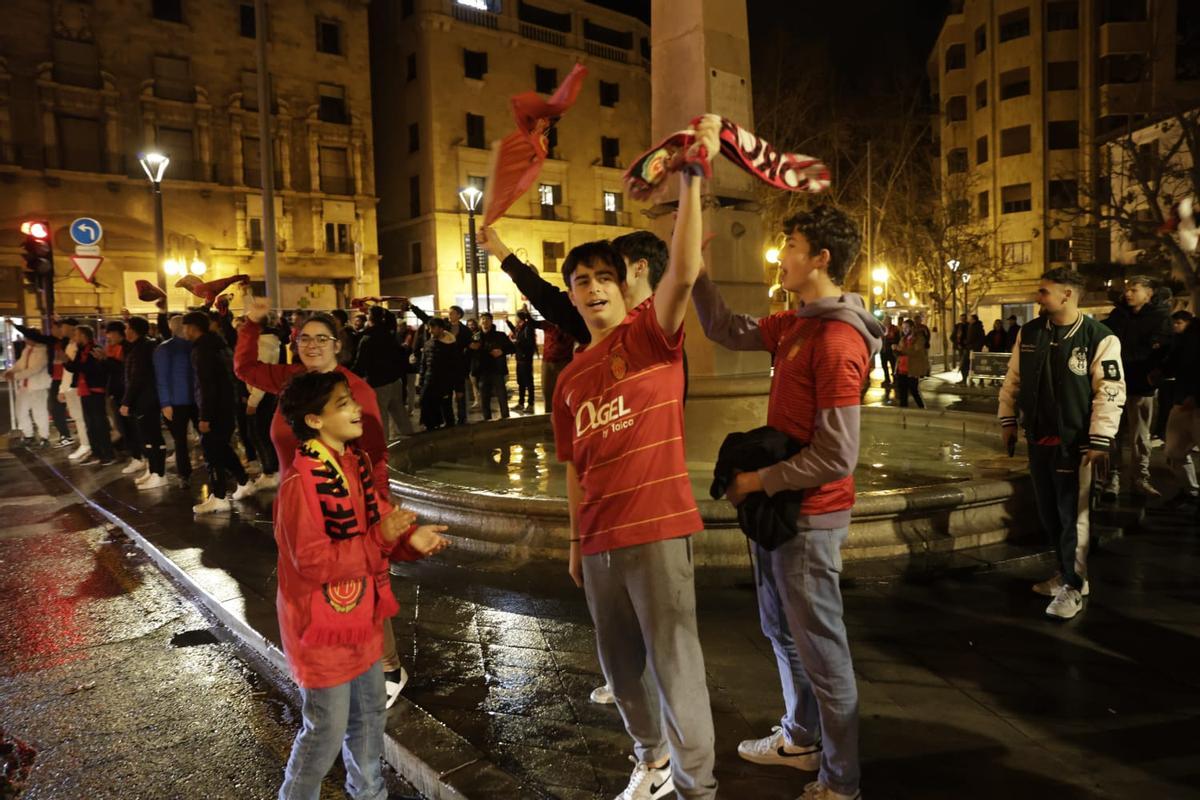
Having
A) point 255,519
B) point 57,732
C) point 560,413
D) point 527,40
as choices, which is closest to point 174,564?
point 255,519

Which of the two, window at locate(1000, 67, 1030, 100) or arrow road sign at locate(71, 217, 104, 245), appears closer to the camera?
arrow road sign at locate(71, 217, 104, 245)

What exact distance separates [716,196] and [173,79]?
118ft

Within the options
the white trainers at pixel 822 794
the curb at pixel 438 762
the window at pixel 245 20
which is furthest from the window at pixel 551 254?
the white trainers at pixel 822 794

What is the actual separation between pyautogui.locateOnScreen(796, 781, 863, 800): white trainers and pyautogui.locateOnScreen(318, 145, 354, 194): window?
4086cm

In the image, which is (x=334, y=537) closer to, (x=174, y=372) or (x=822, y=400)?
(x=822, y=400)

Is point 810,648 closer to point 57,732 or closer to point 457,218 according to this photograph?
point 57,732

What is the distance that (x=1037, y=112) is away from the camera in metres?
47.4

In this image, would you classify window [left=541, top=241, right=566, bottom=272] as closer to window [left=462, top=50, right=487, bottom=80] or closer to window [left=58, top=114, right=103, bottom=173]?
window [left=462, top=50, right=487, bottom=80]

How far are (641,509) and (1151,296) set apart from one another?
6.72 metres

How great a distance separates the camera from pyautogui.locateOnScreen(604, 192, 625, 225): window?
47.9m

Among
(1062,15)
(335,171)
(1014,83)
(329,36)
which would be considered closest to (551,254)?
(335,171)

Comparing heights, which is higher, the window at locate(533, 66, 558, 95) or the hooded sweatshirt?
the window at locate(533, 66, 558, 95)

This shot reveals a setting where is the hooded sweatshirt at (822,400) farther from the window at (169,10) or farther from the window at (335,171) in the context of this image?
the window at (169,10)

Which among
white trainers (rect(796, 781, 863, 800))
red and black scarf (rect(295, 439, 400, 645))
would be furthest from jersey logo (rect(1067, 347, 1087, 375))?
red and black scarf (rect(295, 439, 400, 645))
